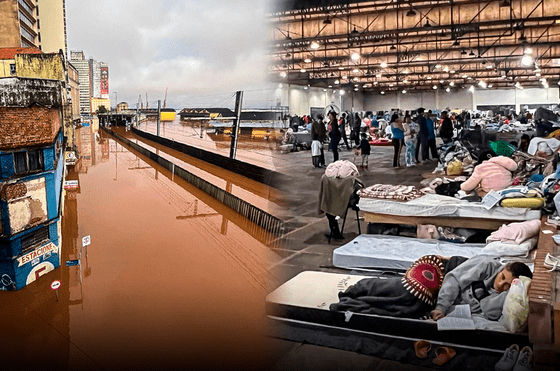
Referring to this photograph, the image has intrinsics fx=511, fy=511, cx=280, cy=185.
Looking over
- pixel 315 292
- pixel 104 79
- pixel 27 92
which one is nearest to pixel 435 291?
pixel 315 292

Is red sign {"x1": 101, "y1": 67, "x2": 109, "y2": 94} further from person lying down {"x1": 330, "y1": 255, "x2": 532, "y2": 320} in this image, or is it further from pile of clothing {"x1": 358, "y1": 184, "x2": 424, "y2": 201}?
person lying down {"x1": 330, "y1": 255, "x2": 532, "y2": 320}

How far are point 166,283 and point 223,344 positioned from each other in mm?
1826

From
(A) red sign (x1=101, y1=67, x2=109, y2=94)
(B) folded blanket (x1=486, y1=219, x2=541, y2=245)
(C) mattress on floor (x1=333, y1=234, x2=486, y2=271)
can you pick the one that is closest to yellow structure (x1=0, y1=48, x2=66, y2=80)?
(A) red sign (x1=101, y1=67, x2=109, y2=94)

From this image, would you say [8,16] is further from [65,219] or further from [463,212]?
[463,212]

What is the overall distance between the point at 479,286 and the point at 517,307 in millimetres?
262

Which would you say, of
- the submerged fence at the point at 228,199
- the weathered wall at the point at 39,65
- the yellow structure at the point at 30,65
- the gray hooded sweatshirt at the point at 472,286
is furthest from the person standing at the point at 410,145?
the weathered wall at the point at 39,65

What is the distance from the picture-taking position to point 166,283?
407 cm

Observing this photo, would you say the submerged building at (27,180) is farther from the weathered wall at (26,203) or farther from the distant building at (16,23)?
the distant building at (16,23)

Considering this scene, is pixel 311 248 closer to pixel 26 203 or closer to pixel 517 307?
pixel 517 307

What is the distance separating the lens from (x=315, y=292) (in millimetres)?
1974

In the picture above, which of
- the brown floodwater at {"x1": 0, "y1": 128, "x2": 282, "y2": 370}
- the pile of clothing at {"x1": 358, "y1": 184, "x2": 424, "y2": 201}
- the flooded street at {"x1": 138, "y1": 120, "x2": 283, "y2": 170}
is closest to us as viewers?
the brown floodwater at {"x1": 0, "y1": 128, "x2": 282, "y2": 370}

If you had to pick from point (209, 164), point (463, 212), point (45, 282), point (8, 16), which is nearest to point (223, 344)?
point (463, 212)

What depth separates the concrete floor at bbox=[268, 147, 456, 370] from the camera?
1586 mm

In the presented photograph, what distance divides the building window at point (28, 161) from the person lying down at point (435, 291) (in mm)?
3186
